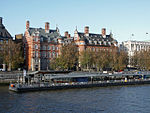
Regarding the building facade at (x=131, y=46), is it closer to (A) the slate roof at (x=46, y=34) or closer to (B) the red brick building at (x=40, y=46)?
(A) the slate roof at (x=46, y=34)

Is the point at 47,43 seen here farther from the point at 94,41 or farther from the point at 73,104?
the point at 73,104

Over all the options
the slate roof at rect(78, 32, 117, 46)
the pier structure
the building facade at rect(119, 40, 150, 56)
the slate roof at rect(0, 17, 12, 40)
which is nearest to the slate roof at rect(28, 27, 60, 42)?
the slate roof at rect(0, 17, 12, 40)

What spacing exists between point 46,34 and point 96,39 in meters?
27.5

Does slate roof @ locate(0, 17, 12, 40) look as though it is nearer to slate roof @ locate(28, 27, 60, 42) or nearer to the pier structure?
slate roof @ locate(28, 27, 60, 42)

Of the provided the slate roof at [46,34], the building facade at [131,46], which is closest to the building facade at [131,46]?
the building facade at [131,46]

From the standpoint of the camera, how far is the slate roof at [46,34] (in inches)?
4555

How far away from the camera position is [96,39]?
135250 mm

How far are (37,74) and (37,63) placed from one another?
2754cm

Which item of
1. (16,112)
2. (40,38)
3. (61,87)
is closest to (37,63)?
(40,38)

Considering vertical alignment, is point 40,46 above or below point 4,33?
below

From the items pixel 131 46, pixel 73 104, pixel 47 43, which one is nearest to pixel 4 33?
pixel 47 43

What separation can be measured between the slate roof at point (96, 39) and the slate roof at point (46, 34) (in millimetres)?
12044

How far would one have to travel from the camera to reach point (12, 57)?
319ft

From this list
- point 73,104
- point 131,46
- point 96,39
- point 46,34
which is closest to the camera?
point 73,104
